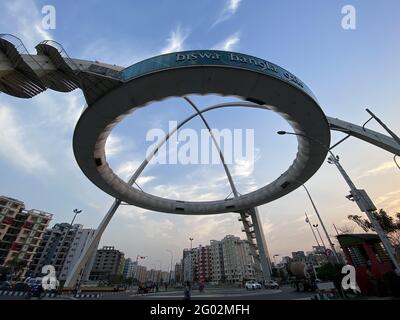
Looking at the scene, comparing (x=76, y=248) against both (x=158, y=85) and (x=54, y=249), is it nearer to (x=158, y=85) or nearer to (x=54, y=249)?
(x=54, y=249)

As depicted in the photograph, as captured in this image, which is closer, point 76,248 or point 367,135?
point 367,135

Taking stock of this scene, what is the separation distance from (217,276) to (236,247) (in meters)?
20.4

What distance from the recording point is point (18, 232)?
77.3 m

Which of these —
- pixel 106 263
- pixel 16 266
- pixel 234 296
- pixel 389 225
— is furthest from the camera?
pixel 106 263

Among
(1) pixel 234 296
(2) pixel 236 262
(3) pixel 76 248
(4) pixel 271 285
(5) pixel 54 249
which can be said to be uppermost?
(3) pixel 76 248

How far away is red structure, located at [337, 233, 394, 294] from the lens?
639 inches

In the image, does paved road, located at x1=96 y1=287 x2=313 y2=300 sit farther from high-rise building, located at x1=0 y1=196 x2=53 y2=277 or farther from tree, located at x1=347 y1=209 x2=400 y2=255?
high-rise building, located at x1=0 y1=196 x2=53 y2=277

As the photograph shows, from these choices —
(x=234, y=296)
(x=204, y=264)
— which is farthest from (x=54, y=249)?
(x=234, y=296)

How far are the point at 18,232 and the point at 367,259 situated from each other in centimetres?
9655

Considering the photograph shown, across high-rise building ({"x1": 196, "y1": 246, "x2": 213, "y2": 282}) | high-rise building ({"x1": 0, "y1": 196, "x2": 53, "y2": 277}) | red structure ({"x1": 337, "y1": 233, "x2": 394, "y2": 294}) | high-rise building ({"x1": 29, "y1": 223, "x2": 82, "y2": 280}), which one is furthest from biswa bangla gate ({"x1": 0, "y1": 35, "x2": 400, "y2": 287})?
high-rise building ({"x1": 196, "y1": 246, "x2": 213, "y2": 282})

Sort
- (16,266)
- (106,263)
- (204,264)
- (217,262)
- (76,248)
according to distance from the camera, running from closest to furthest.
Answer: (16,266) → (76,248) → (217,262) → (106,263) → (204,264)

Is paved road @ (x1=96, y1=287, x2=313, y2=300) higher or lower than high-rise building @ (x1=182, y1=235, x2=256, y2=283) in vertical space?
lower

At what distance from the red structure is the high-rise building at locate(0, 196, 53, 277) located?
3364 inches

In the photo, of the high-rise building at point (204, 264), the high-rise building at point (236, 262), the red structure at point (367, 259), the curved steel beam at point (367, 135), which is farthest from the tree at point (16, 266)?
the high-rise building at point (204, 264)
